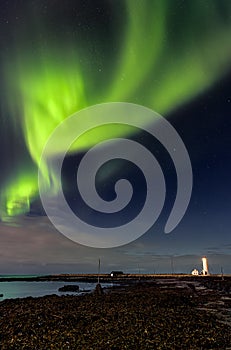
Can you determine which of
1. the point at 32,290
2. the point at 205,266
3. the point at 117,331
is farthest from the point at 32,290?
the point at 205,266

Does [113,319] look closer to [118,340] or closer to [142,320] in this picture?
[142,320]

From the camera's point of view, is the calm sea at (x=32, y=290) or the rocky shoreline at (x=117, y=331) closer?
the rocky shoreline at (x=117, y=331)

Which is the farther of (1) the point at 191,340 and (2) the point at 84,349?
(1) the point at 191,340

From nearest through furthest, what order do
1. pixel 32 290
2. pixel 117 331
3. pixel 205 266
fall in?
1. pixel 117 331
2. pixel 32 290
3. pixel 205 266

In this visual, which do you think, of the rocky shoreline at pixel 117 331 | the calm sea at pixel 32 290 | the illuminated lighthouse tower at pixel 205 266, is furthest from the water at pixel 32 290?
the illuminated lighthouse tower at pixel 205 266

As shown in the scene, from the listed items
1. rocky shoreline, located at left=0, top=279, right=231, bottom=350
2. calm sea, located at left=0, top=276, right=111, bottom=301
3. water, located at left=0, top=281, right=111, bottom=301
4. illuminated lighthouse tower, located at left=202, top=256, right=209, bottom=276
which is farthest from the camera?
illuminated lighthouse tower, located at left=202, top=256, right=209, bottom=276

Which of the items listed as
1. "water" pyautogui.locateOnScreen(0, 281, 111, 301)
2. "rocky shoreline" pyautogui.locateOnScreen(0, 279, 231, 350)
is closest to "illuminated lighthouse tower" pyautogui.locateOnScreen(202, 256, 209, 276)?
"water" pyautogui.locateOnScreen(0, 281, 111, 301)

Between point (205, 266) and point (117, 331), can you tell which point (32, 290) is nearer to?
point (117, 331)

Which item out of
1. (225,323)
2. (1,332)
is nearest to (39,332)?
(1,332)

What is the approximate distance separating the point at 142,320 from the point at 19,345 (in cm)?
852

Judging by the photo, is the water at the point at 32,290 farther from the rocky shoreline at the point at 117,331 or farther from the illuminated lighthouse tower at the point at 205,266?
the illuminated lighthouse tower at the point at 205,266

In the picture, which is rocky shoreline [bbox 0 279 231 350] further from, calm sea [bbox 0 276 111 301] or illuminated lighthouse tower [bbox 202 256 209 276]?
illuminated lighthouse tower [bbox 202 256 209 276]

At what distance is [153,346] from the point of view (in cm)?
1394

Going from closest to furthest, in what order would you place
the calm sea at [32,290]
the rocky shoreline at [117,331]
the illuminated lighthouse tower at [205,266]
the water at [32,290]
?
the rocky shoreline at [117,331]
the water at [32,290]
the calm sea at [32,290]
the illuminated lighthouse tower at [205,266]
